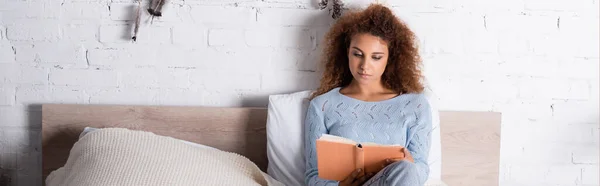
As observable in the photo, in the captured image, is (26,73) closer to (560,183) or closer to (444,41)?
(444,41)

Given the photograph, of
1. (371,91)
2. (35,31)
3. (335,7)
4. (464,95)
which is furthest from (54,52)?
(464,95)

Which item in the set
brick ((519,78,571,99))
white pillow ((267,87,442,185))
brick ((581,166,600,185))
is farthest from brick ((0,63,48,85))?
brick ((581,166,600,185))

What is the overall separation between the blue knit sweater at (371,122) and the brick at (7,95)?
3.22 feet

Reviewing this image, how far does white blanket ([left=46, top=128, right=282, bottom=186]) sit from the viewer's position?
1581 millimetres

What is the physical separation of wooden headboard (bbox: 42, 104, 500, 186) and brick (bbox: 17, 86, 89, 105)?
7 centimetres

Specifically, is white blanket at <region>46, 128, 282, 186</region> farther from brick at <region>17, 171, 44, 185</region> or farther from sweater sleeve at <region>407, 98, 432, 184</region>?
sweater sleeve at <region>407, 98, 432, 184</region>

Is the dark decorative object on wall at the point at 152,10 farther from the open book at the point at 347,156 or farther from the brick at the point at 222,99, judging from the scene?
the open book at the point at 347,156

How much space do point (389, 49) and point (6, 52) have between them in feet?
4.04

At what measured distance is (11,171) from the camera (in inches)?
83.2

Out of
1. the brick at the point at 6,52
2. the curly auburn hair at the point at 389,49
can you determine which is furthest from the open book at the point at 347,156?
the brick at the point at 6,52

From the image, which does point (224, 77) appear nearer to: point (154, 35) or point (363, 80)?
point (154, 35)

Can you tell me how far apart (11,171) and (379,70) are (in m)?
1.28

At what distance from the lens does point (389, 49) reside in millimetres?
1925

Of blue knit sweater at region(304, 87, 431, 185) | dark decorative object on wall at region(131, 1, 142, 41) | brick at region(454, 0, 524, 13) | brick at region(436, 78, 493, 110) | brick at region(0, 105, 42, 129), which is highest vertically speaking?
brick at region(454, 0, 524, 13)
